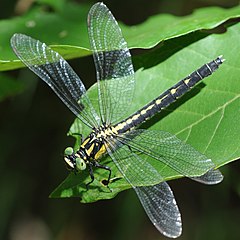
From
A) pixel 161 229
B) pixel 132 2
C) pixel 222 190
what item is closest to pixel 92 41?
pixel 161 229

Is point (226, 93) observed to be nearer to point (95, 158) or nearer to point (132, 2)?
A: point (95, 158)

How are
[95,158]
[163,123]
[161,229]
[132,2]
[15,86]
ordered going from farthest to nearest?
1. [132,2]
2. [15,86]
3. [95,158]
4. [163,123]
5. [161,229]

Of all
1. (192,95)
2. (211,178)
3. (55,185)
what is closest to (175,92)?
(192,95)

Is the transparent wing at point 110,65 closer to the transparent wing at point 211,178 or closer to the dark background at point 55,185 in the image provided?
the transparent wing at point 211,178

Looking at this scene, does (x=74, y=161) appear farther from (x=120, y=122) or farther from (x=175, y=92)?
(x=175, y=92)

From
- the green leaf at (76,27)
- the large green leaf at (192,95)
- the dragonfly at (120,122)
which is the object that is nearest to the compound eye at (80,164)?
the dragonfly at (120,122)

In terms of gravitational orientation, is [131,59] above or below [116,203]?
above
